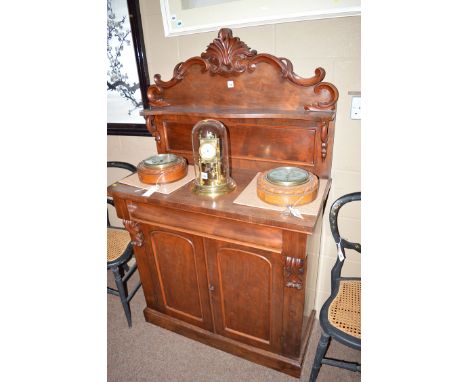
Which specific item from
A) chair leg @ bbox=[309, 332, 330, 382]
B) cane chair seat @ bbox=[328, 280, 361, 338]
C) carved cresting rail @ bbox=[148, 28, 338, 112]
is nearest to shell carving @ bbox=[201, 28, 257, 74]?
carved cresting rail @ bbox=[148, 28, 338, 112]

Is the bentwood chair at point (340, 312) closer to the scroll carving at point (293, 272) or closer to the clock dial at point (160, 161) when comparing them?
the scroll carving at point (293, 272)

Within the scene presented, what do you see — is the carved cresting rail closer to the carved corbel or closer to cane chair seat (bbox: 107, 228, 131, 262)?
the carved corbel

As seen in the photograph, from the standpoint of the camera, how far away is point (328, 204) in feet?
5.13

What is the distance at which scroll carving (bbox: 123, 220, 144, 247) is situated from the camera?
146cm

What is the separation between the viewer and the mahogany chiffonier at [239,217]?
121 cm

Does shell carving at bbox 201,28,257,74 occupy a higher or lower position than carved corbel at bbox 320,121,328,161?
higher

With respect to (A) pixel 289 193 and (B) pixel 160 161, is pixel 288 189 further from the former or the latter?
(B) pixel 160 161

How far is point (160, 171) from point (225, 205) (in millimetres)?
412

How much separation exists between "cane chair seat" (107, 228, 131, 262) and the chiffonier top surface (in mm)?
552

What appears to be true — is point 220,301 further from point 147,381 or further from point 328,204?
point 328,204

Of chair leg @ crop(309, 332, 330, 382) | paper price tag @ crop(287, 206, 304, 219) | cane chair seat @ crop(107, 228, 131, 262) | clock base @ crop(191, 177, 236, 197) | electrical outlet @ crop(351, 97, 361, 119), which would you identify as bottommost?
chair leg @ crop(309, 332, 330, 382)

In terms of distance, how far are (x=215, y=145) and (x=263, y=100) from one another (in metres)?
0.34

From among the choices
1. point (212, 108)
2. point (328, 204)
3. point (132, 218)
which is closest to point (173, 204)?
point (132, 218)
